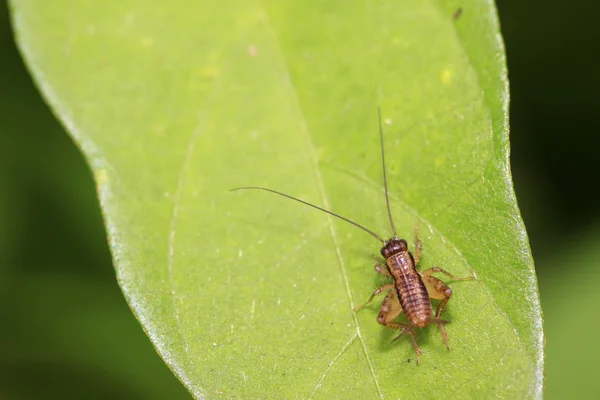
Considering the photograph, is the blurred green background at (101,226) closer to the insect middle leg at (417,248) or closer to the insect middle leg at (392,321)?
the insect middle leg at (417,248)

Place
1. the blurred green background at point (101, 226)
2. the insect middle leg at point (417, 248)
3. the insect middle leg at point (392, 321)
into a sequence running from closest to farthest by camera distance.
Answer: the insect middle leg at point (392, 321) < the insect middle leg at point (417, 248) < the blurred green background at point (101, 226)

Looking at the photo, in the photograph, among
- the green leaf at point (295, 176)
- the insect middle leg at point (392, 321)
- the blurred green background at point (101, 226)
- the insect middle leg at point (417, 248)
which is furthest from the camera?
the blurred green background at point (101, 226)

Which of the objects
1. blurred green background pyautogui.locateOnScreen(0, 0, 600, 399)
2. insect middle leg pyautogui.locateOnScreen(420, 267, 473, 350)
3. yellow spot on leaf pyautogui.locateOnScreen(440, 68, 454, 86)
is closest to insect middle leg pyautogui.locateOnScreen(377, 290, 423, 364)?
insect middle leg pyautogui.locateOnScreen(420, 267, 473, 350)

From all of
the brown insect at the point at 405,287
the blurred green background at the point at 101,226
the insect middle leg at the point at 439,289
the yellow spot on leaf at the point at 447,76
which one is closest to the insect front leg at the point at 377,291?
the brown insect at the point at 405,287

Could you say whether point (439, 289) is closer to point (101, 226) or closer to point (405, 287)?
point (405, 287)

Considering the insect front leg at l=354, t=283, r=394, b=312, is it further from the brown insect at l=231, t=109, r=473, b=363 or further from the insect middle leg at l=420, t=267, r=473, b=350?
the insect middle leg at l=420, t=267, r=473, b=350

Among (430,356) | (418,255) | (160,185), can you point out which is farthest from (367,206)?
(160,185)
